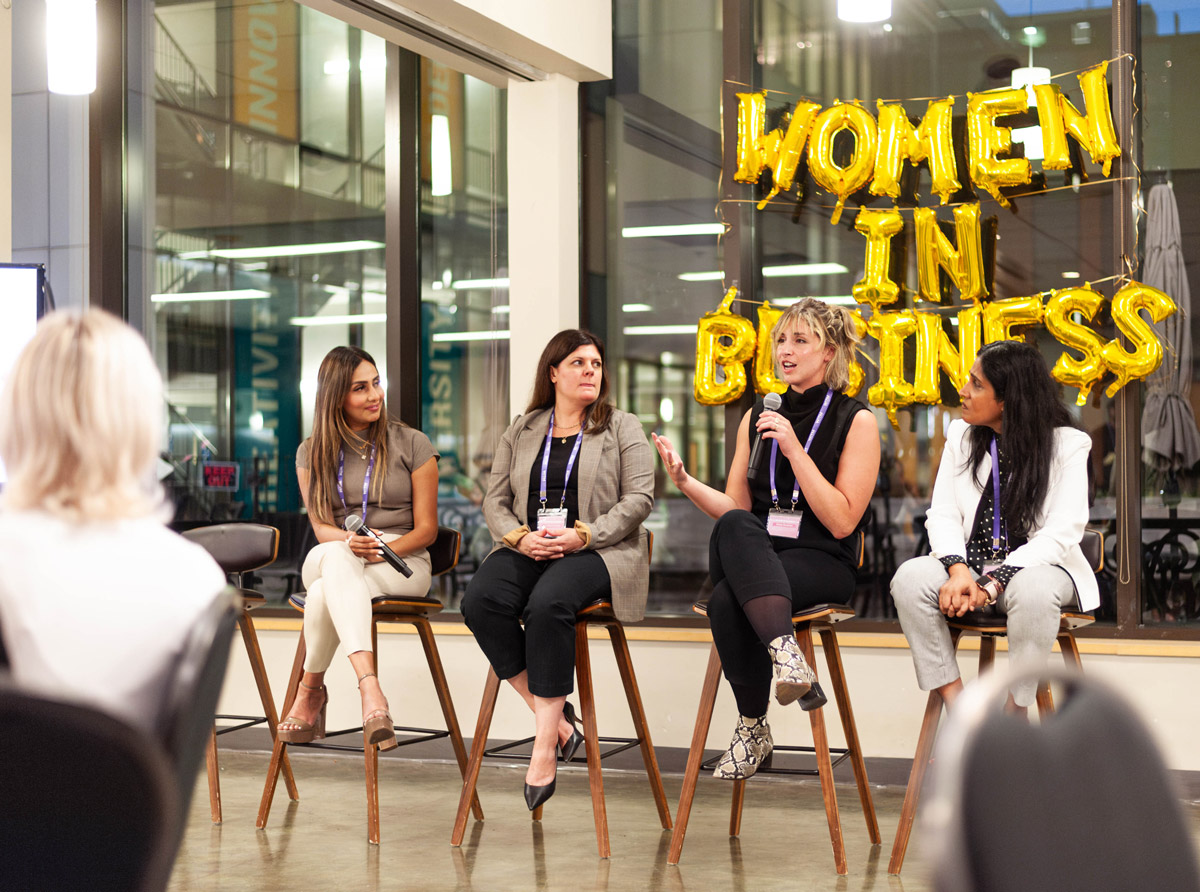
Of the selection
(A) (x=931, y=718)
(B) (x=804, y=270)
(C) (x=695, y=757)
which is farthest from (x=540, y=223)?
(A) (x=931, y=718)

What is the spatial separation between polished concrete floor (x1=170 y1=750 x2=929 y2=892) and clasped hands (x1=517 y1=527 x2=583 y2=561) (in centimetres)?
78

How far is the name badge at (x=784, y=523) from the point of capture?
3459 mm

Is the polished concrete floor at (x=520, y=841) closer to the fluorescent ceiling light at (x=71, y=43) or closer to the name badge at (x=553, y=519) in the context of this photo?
the name badge at (x=553, y=519)

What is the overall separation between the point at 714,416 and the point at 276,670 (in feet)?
6.74

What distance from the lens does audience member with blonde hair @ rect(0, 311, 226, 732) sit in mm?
1296

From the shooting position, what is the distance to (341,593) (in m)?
3.63

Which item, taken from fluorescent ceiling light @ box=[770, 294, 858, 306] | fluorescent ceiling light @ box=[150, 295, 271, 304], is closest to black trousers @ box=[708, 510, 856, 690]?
fluorescent ceiling light @ box=[770, 294, 858, 306]

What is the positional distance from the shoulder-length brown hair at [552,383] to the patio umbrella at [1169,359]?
5.93 ft

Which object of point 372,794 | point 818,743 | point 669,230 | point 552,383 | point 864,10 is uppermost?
point 864,10

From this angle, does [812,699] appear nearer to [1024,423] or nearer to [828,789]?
[828,789]

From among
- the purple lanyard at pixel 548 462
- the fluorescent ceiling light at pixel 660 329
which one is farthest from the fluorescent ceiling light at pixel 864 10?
the purple lanyard at pixel 548 462

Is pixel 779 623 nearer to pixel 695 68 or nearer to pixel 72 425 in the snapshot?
pixel 72 425

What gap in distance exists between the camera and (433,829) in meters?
3.63

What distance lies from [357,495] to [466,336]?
1343 mm
